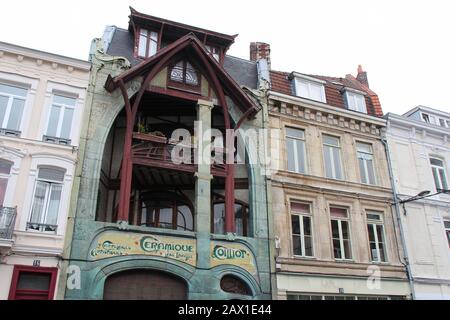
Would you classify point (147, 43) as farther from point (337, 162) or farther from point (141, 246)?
point (337, 162)

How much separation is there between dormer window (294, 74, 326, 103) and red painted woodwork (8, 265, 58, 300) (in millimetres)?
12543

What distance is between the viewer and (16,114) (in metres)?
15.1

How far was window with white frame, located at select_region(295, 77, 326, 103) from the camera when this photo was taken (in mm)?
20125

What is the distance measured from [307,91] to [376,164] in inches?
179

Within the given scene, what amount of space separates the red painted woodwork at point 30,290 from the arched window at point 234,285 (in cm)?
542

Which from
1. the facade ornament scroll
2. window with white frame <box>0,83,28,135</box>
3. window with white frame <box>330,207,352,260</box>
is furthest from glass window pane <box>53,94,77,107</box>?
window with white frame <box>330,207,352,260</box>

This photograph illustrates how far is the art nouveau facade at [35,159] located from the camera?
13133mm

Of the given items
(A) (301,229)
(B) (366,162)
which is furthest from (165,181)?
(B) (366,162)

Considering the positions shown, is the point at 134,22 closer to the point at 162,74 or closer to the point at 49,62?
the point at 162,74

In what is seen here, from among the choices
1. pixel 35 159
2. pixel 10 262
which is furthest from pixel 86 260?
pixel 35 159

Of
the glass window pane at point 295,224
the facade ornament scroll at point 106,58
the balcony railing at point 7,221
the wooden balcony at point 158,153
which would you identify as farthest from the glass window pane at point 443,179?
the balcony railing at point 7,221

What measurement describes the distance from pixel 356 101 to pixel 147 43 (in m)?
10.1

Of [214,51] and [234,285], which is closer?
[234,285]

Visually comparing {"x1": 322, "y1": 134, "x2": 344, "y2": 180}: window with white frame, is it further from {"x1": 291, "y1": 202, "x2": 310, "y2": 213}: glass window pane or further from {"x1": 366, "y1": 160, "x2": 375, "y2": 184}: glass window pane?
{"x1": 291, "y1": 202, "x2": 310, "y2": 213}: glass window pane
